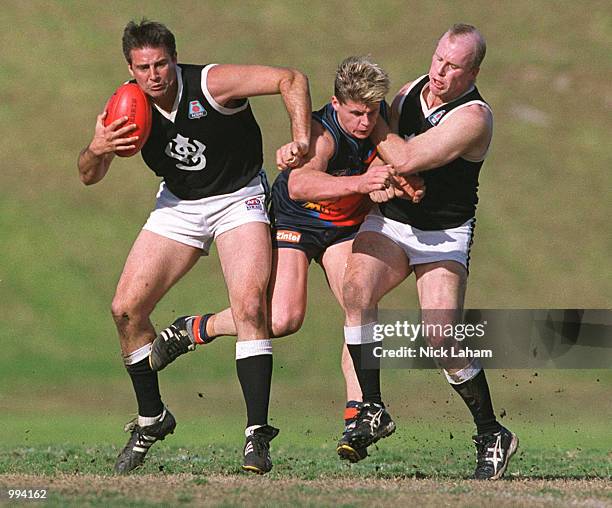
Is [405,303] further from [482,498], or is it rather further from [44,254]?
[482,498]

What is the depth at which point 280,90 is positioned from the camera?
9703 mm

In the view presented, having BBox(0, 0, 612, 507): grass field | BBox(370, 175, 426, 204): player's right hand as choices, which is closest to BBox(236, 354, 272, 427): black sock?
BBox(0, 0, 612, 507): grass field

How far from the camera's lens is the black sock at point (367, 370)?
9.98 metres

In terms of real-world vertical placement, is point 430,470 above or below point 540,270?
below

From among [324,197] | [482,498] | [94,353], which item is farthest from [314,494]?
[94,353]

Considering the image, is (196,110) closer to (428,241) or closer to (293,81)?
(293,81)

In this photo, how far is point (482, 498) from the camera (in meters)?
8.37

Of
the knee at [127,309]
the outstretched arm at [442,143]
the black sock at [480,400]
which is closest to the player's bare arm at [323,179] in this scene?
the outstretched arm at [442,143]

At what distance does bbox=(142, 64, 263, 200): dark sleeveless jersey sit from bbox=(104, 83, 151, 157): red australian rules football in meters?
0.22

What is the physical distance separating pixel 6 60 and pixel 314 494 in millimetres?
27674

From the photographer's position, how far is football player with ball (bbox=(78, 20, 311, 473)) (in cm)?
975

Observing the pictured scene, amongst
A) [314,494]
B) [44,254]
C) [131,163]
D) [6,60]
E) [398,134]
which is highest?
[6,60]

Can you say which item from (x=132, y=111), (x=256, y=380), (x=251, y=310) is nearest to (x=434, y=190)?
(x=251, y=310)

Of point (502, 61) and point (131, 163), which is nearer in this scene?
point (131, 163)
